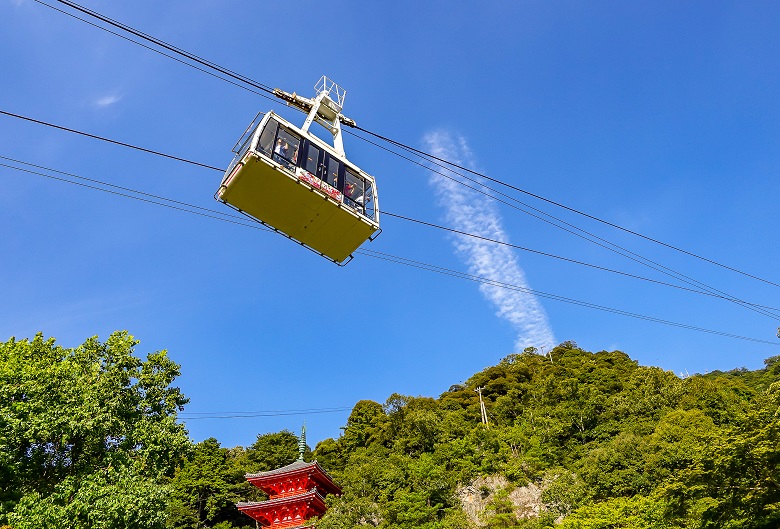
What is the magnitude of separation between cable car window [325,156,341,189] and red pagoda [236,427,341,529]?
21.8 metres

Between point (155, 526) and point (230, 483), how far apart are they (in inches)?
912

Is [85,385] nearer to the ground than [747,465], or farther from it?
farther from it

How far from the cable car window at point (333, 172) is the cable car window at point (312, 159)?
0.94 feet

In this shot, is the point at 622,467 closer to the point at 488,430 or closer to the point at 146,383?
the point at 488,430

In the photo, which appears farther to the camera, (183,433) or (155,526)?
(183,433)

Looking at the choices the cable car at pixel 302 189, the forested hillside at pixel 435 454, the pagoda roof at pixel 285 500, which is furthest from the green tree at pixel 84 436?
the pagoda roof at pixel 285 500

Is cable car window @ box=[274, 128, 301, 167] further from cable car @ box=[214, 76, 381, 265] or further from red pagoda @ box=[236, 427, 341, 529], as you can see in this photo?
red pagoda @ box=[236, 427, 341, 529]

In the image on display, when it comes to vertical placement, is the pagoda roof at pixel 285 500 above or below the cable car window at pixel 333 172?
below

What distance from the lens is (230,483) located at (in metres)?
35.6

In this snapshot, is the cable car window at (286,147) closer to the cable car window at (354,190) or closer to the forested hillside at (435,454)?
the cable car window at (354,190)

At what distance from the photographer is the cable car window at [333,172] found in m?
10.7

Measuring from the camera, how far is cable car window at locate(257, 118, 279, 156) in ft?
32.3

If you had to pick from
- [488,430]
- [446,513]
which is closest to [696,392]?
[488,430]

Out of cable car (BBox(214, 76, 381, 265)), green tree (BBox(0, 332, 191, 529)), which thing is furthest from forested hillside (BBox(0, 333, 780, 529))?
cable car (BBox(214, 76, 381, 265))
